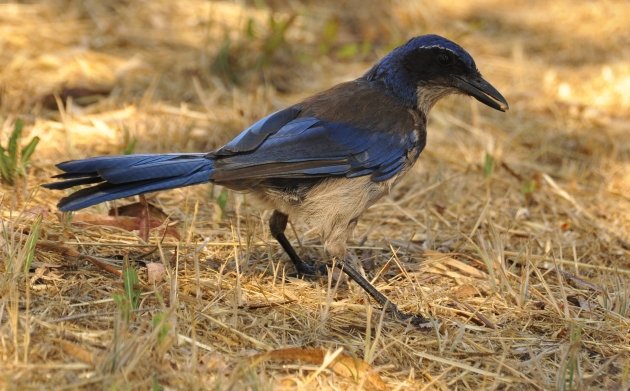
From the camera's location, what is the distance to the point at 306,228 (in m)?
5.65

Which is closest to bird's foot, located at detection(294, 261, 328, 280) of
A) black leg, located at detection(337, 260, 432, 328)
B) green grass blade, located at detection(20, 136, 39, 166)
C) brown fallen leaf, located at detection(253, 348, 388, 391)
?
black leg, located at detection(337, 260, 432, 328)

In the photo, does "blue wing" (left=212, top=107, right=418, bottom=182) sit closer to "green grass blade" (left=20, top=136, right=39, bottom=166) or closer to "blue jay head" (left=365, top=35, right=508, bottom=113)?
"blue jay head" (left=365, top=35, right=508, bottom=113)

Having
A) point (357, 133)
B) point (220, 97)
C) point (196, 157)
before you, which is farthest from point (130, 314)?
point (220, 97)

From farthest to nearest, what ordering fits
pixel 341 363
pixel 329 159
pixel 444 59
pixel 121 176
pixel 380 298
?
pixel 444 59
pixel 329 159
pixel 380 298
pixel 121 176
pixel 341 363

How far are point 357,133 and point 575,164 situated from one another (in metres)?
2.73

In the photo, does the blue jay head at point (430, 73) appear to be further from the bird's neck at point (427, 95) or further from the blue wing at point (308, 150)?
the blue wing at point (308, 150)

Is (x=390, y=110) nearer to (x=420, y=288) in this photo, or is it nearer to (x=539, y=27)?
(x=420, y=288)

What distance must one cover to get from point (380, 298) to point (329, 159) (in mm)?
749

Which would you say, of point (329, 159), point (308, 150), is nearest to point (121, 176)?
point (308, 150)

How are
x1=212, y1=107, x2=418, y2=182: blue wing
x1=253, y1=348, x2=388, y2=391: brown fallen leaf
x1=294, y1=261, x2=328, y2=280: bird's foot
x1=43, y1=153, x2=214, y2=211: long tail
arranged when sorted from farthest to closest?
x1=294, y1=261, x2=328, y2=280: bird's foot → x1=212, y1=107, x2=418, y2=182: blue wing → x1=43, y1=153, x2=214, y2=211: long tail → x1=253, y1=348, x2=388, y2=391: brown fallen leaf

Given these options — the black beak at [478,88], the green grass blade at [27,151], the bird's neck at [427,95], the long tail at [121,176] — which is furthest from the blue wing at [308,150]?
the green grass blade at [27,151]

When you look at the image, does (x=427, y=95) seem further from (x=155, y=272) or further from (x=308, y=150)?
(x=155, y=272)

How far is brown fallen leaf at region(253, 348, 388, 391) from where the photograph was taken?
3.64 metres

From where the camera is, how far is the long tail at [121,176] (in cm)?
419
